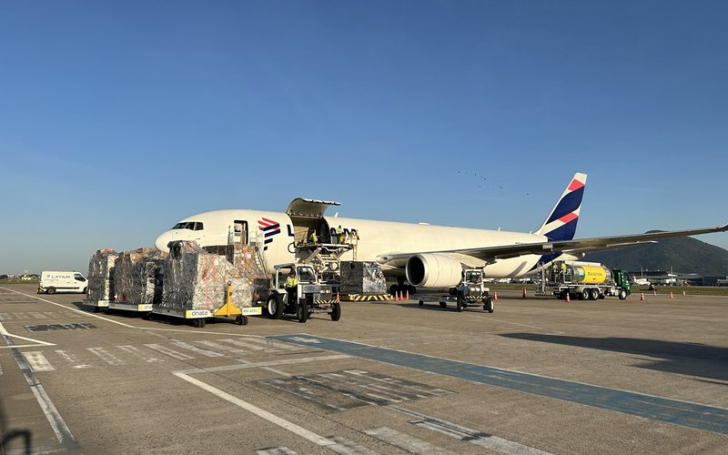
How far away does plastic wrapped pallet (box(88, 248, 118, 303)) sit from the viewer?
69.7 ft

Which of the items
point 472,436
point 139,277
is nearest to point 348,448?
point 472,436

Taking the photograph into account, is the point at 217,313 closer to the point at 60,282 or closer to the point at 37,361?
the point at 37,361

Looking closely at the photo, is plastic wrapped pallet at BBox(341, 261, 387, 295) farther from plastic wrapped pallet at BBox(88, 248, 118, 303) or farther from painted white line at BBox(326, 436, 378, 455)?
painted white line at BBox(326, 436, 378, 455)

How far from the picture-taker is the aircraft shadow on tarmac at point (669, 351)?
936cm

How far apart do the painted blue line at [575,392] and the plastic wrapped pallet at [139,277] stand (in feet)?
34.3

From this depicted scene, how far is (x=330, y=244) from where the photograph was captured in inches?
1097

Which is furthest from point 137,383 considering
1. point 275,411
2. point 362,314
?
point 362,314

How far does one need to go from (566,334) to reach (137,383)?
36.6 ft

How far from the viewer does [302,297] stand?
17469 millimetres

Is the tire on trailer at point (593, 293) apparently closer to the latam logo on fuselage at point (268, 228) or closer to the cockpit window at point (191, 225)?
the latam logo on fuselage at point (268, 228)

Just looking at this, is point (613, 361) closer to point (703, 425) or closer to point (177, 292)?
point (703, 425)

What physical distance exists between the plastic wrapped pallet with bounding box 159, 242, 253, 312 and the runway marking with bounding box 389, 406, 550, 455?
1107cm

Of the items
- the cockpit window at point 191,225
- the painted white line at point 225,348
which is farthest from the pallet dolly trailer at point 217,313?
the cockpit window at point 191,225

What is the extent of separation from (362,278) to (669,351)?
57.8 feet
